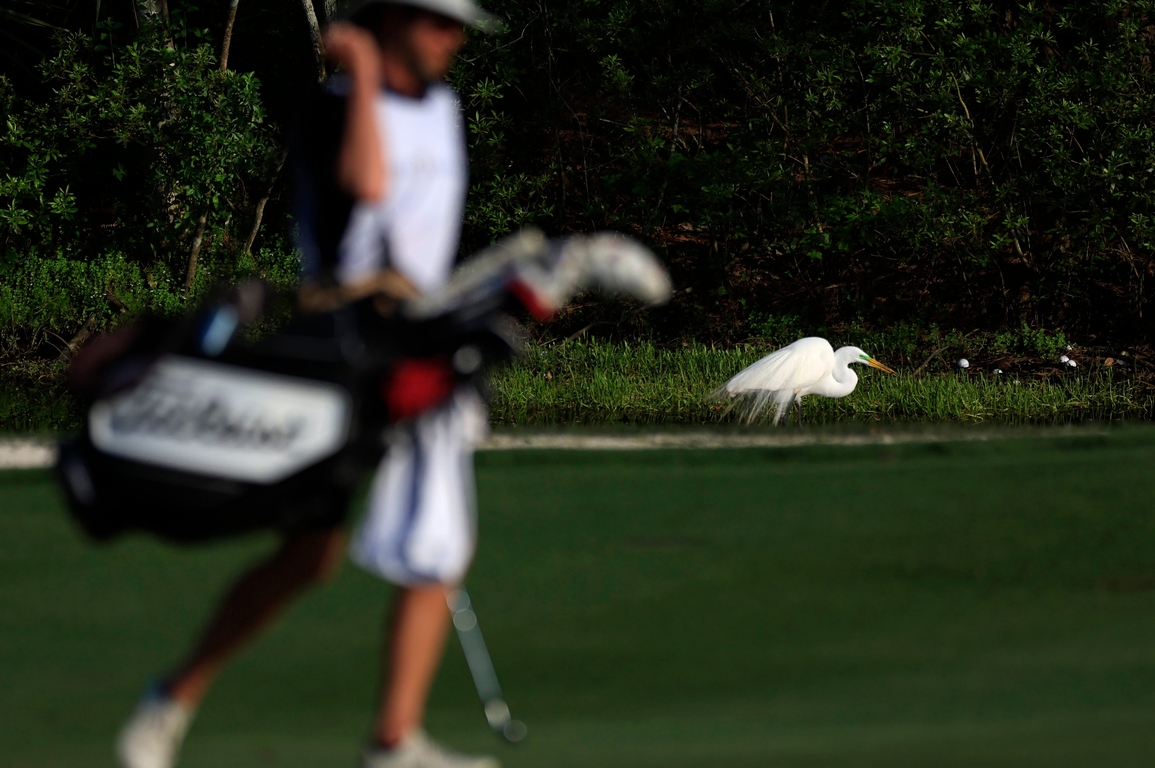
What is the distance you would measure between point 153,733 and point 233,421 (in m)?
0.51

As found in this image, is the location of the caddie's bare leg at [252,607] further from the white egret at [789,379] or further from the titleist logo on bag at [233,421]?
the white egret at [789,379]

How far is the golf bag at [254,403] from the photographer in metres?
2.05

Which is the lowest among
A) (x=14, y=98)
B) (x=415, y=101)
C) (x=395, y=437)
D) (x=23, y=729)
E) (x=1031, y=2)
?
(x=23, y=729)

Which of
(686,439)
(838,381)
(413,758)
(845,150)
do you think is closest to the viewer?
(413,758)

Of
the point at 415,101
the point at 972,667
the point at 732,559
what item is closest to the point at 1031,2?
the point at 732,559

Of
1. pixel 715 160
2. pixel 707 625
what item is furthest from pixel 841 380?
pixel 707 625

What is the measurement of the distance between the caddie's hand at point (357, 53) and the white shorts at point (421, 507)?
465 mm

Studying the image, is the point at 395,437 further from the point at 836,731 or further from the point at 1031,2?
the point at 1031,2

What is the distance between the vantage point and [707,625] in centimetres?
327

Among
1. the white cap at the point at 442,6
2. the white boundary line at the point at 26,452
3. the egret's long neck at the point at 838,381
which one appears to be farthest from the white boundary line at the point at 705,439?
the white cap at the point at 442,6

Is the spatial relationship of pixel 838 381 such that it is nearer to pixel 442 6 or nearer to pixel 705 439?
pixel 705 439

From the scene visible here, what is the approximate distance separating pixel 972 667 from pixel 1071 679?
0.20m

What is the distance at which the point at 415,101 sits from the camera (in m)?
2.22

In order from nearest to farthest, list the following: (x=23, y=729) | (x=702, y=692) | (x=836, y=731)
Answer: (x=836, y=731) → (x=23, y=729) → (x=702, y=692)
